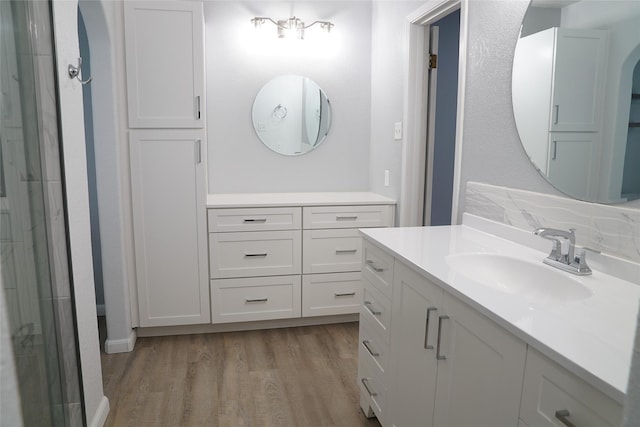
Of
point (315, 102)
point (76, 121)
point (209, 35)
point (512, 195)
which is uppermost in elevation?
point (209, 35)

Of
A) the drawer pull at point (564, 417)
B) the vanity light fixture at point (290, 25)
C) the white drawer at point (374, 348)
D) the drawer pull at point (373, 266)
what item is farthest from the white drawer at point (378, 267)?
the vanity light fixture at point (290, 25)

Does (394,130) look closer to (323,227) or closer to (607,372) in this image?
(323,227)

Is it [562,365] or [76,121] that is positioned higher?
[76,121]

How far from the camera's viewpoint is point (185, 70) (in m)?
2.83

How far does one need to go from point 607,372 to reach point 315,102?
298 cm

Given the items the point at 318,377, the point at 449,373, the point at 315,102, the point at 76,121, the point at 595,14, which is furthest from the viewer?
the point at 315,102

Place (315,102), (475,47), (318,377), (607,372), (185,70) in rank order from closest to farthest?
1. (607,372)
2. (475,47)
3. (318,377)
4. (185,70)
5. (315,102)

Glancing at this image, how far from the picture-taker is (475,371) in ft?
4.07

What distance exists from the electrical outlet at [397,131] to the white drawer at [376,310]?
1.24m

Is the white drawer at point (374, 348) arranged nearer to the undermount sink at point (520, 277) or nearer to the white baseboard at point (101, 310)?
the undermount sink at point (520, 277)

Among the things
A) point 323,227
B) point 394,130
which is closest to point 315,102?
point 394,130

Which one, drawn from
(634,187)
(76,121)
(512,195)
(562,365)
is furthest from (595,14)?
(76,121)

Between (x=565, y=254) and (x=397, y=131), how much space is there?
1.73 m

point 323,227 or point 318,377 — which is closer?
point 318,377
